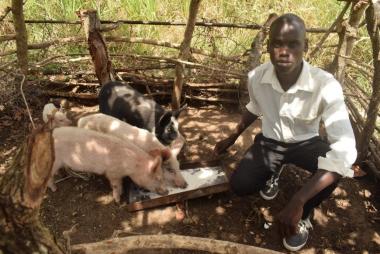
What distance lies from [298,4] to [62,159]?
5450 mm

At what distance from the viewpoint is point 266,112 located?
3.46 meters

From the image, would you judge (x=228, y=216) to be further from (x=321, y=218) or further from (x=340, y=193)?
(x=340, y=193)

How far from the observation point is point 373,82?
3725mm

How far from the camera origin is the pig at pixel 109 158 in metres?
3.75

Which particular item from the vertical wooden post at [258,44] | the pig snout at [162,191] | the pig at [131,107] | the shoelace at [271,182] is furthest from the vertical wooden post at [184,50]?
the shoelace at [271,182]

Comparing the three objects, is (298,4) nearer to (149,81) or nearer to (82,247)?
(149,81)

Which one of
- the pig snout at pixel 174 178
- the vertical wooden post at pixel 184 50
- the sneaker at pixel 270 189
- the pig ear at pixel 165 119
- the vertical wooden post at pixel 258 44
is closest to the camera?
the sneaker at pixel 270 189

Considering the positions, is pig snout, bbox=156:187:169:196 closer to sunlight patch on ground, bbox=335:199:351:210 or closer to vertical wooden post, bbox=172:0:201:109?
vertical wooden post, bbox=172:0:201:109

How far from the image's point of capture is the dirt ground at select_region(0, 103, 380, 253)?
11.4ft

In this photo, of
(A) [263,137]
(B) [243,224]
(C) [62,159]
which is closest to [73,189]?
(C) [62,159]

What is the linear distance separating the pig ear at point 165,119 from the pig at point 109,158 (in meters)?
0.61

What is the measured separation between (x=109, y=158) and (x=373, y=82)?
271 centimetres

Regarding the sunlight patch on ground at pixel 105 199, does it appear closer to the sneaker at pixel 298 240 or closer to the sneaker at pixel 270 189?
the sneaker at pixel 270 189

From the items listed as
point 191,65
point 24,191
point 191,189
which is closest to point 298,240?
point 191,189
